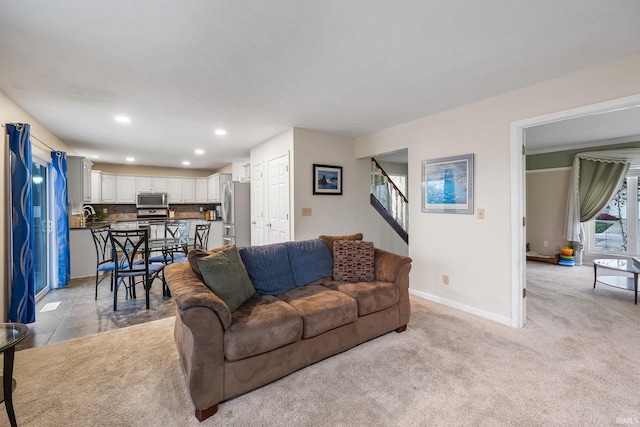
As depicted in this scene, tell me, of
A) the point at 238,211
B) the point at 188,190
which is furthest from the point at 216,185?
the point at 238,211

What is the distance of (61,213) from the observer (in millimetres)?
4387

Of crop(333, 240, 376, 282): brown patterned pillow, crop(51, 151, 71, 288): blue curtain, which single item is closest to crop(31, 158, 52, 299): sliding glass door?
crop(51, 151, 71, 288): blue curtain

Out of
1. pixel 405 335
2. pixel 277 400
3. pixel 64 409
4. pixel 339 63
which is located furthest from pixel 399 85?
pixel 64 409

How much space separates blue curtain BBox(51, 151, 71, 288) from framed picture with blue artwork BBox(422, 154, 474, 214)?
544 cm

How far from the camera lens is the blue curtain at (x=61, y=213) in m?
4.32

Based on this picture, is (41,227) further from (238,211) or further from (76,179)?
(238,211)

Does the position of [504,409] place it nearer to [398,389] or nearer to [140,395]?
[398,389]

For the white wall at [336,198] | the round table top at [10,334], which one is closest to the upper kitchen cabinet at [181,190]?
the white wall at [336,198]

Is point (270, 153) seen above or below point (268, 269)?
above

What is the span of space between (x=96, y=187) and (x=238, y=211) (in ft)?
13.2

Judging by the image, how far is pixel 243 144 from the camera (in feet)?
17.5

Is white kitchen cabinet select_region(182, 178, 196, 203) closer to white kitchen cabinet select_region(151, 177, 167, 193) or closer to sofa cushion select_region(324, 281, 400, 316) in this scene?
white kitchen cabinet select_region(151, 177, 167, 193)

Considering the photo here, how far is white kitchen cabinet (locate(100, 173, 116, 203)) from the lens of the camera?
7.35 meters

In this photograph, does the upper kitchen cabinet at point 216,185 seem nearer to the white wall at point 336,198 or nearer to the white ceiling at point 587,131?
the white wall at point 336,198
